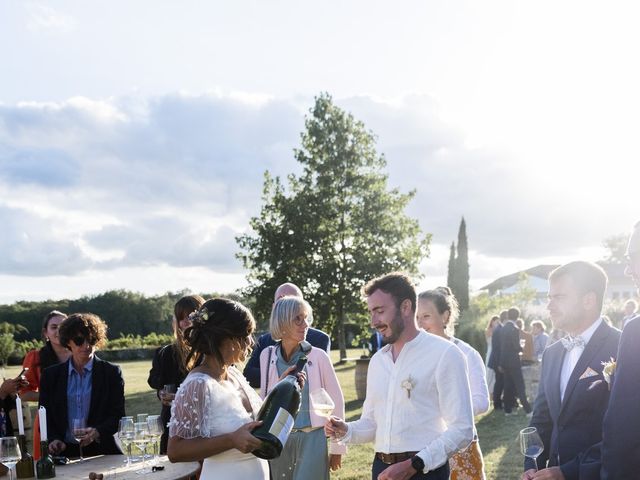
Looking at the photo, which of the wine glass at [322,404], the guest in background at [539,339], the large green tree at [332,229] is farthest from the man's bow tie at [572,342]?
the large green tree at [332,229]

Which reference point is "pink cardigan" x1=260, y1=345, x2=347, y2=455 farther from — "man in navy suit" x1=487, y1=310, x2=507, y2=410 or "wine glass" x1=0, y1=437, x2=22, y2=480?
"man in navy suit" x1=487, y1=310, x2=507, y2=410

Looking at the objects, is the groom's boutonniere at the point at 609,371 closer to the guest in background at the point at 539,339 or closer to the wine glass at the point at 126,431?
the wine glass at the point at 126,431

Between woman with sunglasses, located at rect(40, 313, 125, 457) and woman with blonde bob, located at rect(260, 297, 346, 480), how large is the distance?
1.26 metres

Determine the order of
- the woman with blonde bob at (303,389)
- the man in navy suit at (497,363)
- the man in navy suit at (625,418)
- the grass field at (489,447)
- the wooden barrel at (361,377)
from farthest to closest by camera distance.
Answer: the wooden barrel at (361,377)
the man in navy suit at (497,363)
the grass field at (489,447)
the woman with blonde bob at (303,389)
the man in navy suit at (625,418)

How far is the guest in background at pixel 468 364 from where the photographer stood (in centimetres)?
466

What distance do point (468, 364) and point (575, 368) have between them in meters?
1.40

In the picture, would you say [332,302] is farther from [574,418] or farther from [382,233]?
[574,418]

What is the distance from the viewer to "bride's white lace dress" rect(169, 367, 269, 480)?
3.23 m

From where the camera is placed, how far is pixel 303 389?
522cm

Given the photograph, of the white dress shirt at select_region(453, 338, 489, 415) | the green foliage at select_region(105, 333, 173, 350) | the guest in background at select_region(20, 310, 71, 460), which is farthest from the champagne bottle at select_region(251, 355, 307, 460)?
the green foliage at select_region(105, 333, 173, 350)

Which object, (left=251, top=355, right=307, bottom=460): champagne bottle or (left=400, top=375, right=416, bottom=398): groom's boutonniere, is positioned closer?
(left=251, top=355, right=307, bottom=460): champagne bottle

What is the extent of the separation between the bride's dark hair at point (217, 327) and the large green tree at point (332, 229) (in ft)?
88.0

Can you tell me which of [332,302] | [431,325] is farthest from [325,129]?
[431,325]

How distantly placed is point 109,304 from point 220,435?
61.0 m
